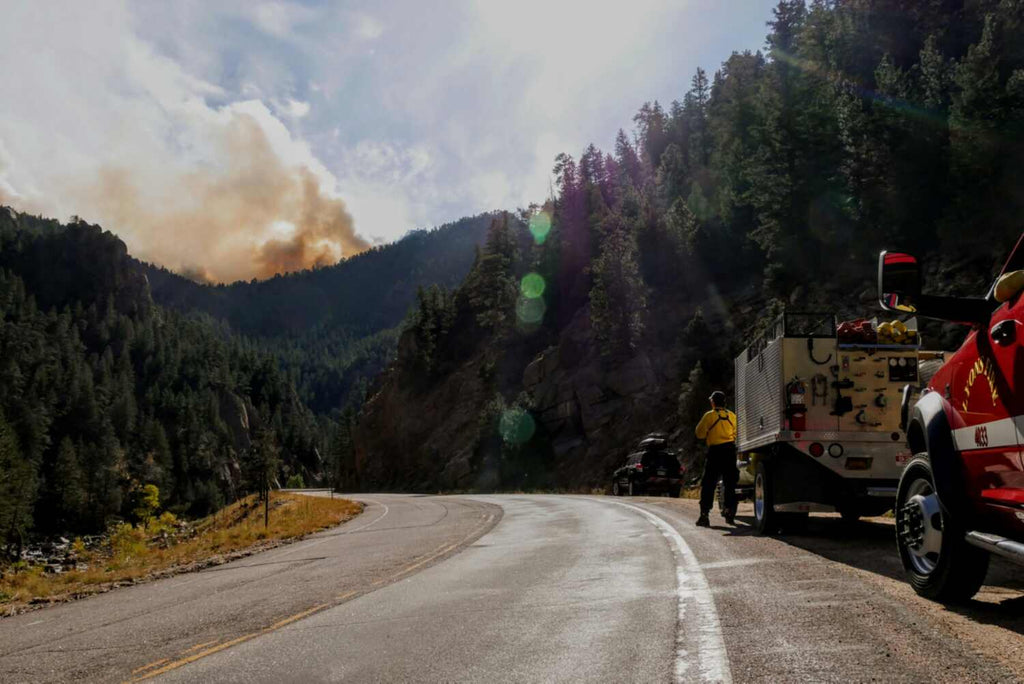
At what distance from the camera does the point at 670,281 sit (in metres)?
64.0

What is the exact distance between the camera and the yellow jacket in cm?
1376

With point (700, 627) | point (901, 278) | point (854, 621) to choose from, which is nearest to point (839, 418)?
point (854, 621)

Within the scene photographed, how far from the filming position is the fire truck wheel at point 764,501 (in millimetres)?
11473

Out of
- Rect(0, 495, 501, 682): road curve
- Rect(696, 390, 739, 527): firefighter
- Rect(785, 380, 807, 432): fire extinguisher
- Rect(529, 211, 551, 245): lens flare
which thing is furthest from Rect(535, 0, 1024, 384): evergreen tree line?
Rect(0, 495, 501, 682): road curve

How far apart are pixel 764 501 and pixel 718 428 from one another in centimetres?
218

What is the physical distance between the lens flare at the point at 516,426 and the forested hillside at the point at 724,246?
0.15 metres

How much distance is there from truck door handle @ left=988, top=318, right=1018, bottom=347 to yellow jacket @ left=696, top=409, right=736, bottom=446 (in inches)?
346

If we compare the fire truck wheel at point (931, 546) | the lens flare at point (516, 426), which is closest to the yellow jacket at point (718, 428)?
the fire truck wheel at point (931, 546)

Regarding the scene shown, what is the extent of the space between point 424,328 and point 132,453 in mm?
87258

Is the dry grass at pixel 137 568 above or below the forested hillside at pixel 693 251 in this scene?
below

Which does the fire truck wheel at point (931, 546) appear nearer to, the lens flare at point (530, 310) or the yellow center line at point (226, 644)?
the yellow center line at point (226, 644)

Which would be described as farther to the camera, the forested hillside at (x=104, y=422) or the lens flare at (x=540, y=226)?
the forested hillside at (x=104, y=422)

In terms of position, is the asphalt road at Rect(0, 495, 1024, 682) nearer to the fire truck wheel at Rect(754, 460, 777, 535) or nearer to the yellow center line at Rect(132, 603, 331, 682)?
the yellow center line at Rect(132, 603, 331, 682)

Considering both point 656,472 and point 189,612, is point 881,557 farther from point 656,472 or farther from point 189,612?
point 656,472
